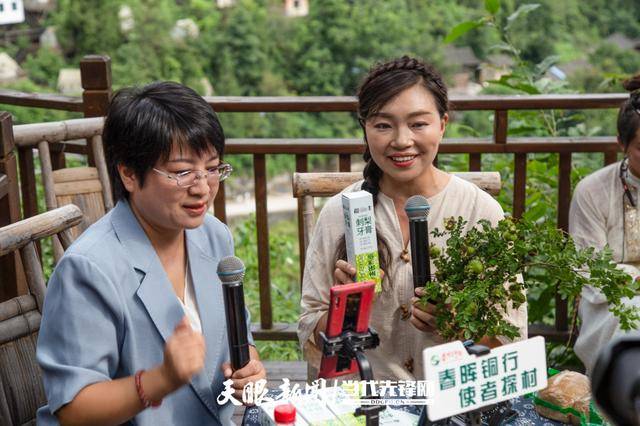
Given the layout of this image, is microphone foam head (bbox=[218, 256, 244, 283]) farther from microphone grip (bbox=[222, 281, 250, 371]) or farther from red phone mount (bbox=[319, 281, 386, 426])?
red phone mount (bbox=[319, 281, 386, 426])

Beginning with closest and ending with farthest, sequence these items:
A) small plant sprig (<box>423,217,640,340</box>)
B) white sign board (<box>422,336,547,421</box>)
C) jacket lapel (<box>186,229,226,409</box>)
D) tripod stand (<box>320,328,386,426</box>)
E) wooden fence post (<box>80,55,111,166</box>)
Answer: white sign board (<box>422,336,547,421</box>) < tripod stand (<box>320,328,386,426</box>) < small plant sprig (<box>423,217,640,340</box>) < jacket lapel (<box>186,229,226,409</box>) < wooden fence post (<box>80,55,111,166</box>)

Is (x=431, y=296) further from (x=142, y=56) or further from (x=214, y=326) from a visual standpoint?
(x=142, y=56)

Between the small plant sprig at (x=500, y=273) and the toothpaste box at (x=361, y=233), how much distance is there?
16cm

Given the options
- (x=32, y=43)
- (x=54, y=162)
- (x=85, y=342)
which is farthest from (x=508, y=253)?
(x=32, y=43)

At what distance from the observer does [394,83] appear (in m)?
1.87

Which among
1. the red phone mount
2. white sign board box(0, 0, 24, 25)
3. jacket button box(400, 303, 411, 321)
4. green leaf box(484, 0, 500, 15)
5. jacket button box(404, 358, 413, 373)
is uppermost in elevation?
white sign board box(0, 0, 24, 25)

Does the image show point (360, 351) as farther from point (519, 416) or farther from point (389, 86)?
point (389, 86)

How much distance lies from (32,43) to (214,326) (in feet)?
105

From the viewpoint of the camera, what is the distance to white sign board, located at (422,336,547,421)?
1106 mm

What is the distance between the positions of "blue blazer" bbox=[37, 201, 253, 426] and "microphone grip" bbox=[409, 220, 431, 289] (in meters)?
0.41

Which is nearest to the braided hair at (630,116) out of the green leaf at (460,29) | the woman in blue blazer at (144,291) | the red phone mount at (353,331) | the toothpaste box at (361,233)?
the green leaf at (460,29)

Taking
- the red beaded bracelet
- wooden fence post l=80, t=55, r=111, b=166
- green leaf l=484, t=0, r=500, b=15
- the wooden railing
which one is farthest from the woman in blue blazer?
green leaf l=484, t=0, r=500, b=15

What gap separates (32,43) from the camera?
31109 millimetres

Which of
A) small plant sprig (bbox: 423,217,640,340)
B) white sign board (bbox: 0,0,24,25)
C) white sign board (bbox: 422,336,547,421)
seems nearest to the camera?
white sign board (bbox: 422,336,547,421)
